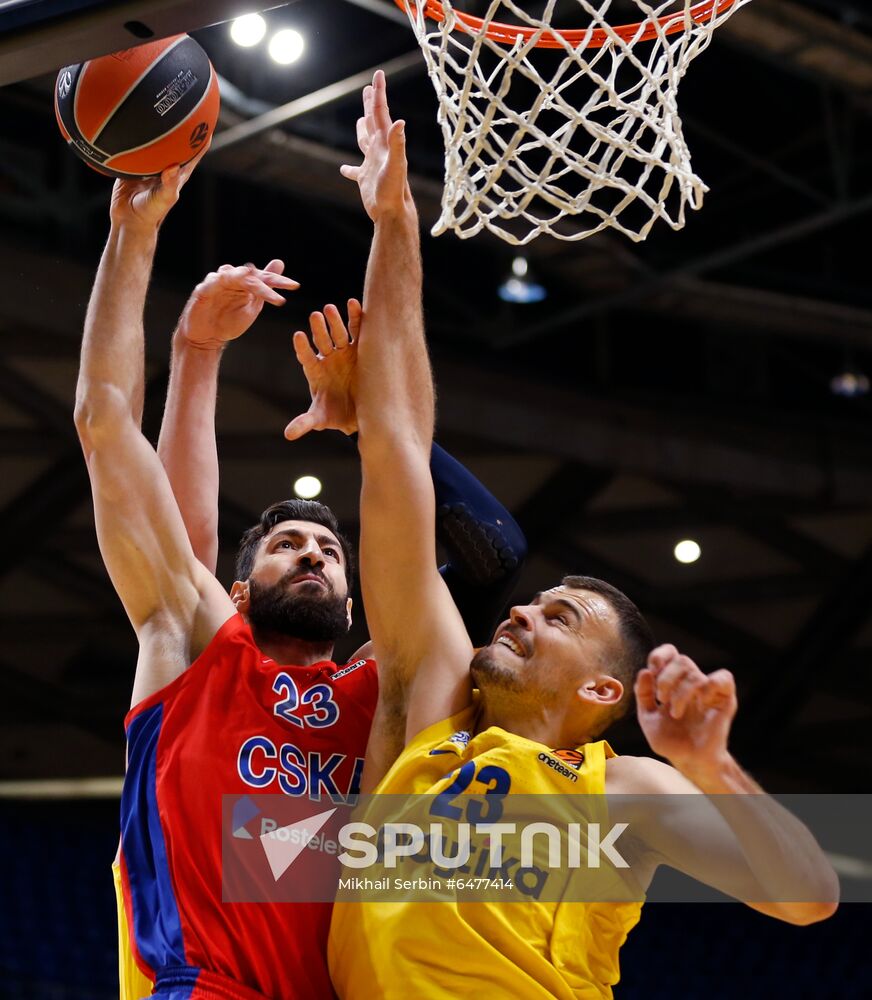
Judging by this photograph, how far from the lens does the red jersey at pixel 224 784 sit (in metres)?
2.72

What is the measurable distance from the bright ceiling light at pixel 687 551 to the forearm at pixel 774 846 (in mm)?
8859

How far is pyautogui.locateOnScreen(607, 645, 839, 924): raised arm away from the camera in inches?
78.0

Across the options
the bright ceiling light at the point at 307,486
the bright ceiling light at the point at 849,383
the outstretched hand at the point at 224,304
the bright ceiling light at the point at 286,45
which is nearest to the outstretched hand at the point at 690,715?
the outstretched hand at the point at 224,304

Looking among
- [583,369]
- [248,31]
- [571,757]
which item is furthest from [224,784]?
[583,369]

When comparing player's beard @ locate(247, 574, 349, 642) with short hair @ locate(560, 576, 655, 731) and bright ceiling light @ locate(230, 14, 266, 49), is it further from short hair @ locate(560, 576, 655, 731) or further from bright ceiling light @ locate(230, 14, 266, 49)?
bright ceiling light @ locate(230, 14, 266, 49)

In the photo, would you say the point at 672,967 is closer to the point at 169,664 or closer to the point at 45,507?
the point at 45,507

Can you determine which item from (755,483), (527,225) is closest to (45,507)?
(527,225)

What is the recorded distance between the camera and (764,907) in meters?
2.25

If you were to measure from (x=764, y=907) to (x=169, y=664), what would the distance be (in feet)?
4.46

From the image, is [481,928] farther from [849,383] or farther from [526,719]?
→ [849,383]

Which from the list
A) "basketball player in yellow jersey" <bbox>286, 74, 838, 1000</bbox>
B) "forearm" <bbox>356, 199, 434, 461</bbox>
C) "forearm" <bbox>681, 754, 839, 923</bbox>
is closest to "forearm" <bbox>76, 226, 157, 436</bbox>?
"basketball player in yellow jersey" <bbox>286, 74, 838, 1000</bbox>

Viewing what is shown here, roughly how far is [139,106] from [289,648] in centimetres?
125

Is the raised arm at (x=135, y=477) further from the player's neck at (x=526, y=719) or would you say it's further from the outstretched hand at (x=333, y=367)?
the player's neck at (x=526, y=719)

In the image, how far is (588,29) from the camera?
9.55 ft
